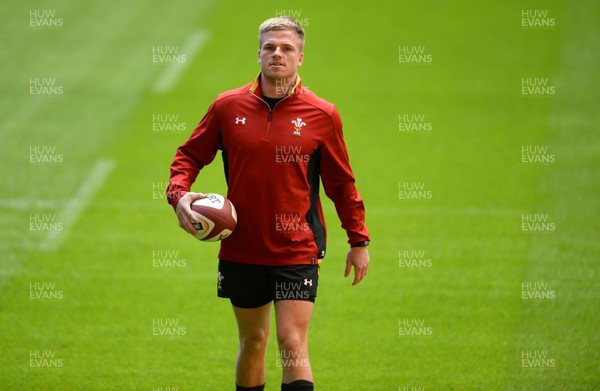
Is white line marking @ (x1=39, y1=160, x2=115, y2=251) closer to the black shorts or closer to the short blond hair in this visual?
the black shorts

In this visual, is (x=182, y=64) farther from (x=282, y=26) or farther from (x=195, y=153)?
(x=282, y=26)

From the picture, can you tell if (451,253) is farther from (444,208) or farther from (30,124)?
(30,124)

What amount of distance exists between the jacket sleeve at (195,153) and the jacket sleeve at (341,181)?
2.49ft

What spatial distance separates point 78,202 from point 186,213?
263 inches

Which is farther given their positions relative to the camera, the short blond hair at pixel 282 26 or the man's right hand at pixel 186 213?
the short blond hair at pixel 282 26

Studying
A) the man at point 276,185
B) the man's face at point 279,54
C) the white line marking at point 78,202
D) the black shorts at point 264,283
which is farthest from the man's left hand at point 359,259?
the white line marking at point 78,202

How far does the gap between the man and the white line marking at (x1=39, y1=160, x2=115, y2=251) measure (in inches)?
206

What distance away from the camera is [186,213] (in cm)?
676

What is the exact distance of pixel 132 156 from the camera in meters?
14.7

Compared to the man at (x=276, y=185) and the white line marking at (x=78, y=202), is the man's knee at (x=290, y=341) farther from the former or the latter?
the white line marking at (x=78, y=202)

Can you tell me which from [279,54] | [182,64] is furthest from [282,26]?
[182,64]

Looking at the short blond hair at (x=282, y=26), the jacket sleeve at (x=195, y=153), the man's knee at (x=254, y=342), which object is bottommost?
the man's knee at (x=254, y=342)

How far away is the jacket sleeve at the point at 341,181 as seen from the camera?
7.03 metres

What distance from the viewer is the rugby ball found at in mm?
6730
